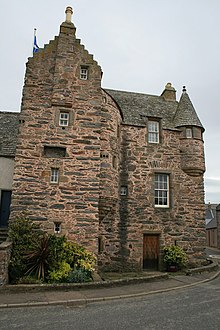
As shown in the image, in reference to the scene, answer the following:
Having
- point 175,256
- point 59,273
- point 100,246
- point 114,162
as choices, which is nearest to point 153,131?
point 114,162

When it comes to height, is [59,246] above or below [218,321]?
above

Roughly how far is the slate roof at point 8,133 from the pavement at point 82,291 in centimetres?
940

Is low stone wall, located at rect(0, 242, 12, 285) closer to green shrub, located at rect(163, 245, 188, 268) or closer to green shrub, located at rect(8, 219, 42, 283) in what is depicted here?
green shrub, located at rect(8, 219, 42, 283)

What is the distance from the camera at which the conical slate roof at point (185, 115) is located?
709 inches

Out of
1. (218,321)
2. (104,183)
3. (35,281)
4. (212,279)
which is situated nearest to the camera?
(218,321)

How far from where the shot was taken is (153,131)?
1791 centimetres

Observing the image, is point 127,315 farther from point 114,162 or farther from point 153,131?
point 153,131

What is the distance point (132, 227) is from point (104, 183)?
3517mm

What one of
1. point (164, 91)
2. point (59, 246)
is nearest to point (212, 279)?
point (59, 246)

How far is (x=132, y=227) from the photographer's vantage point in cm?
1597

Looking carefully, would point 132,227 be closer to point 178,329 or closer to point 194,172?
point 194,172

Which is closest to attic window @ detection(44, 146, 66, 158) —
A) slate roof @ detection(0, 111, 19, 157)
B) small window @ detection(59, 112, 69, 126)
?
small window @ detection(59, 112, 69, 126)

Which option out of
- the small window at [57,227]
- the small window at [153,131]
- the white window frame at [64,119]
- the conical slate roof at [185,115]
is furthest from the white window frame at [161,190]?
the white window frame at [64,119]

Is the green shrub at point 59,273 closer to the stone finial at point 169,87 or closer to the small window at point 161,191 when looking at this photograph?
the small window at point 161,191
